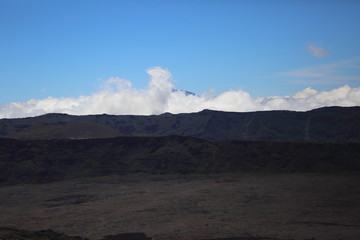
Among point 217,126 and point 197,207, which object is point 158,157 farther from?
point 217,126

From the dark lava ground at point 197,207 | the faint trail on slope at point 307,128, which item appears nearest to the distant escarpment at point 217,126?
the faint trail on slope at point 307,128

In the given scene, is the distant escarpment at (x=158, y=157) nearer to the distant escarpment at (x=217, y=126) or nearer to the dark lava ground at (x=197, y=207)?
the dark lava ground at (x=197, y=207)

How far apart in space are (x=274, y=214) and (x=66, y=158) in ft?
149

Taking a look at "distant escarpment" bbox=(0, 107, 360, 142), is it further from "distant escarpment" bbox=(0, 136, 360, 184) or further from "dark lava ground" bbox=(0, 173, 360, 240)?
"dark lava ground" bbox=(0, 173, 360, 240)

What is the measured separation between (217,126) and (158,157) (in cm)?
5369

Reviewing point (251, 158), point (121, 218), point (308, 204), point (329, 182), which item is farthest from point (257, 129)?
point (121, 218)

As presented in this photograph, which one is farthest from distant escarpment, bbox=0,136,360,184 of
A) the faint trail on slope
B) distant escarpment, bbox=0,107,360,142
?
the faint trail on slope

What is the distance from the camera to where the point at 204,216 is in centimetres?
3444

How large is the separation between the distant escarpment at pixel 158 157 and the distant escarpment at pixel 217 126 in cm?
2168

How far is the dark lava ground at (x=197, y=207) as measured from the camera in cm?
2938

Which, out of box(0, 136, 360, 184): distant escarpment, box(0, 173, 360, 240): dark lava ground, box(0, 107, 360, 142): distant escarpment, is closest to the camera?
box(0, 173, 360, 240): dark lava ground

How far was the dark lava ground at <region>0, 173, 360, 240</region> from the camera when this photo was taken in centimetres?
2938

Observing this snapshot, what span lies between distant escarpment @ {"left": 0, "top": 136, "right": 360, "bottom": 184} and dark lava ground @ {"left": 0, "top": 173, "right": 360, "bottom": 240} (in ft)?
15.9

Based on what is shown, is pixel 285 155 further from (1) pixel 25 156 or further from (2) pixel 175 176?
(1) pixel 25 156
